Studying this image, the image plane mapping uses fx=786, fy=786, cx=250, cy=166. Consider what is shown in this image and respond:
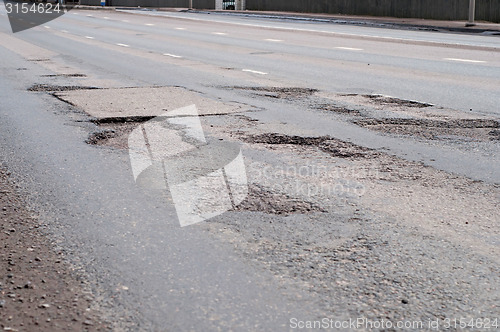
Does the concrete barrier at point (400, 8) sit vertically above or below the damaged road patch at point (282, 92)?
above

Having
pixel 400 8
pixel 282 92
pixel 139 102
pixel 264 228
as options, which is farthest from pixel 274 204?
pixel 400 8

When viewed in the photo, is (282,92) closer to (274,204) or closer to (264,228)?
(274,204)

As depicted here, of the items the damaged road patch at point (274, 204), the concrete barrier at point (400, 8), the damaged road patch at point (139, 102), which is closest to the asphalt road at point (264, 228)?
the damaged road patch at point (274, 204)

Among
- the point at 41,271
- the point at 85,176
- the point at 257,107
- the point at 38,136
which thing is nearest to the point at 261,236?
the point at 41,271

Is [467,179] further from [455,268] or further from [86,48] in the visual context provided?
[86,48]

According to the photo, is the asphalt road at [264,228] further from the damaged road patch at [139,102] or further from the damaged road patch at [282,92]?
the damaged road patch at [139,102]

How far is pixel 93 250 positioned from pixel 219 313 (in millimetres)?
1194

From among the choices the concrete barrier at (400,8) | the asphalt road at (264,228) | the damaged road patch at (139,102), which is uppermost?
the concrete barrier at (400,8)

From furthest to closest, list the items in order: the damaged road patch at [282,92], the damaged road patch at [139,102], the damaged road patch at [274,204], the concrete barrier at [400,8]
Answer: the concrete barrier at [400,8]
the damaged road patch at [282,92]
the damaged road patch at [139,102]
the damaged road patch at [274,204]

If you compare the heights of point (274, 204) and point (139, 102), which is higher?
point (139, 102)

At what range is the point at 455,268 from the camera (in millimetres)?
4156

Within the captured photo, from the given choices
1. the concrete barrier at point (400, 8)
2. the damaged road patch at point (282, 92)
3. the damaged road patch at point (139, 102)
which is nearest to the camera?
the damaged road patch at point (139, 102)

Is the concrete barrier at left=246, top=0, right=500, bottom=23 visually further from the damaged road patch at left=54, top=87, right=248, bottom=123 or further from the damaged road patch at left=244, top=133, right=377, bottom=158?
the damaged road patch at left=244, top=133, right=377, bottom=158

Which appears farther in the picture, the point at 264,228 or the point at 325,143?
the point at 325,143
